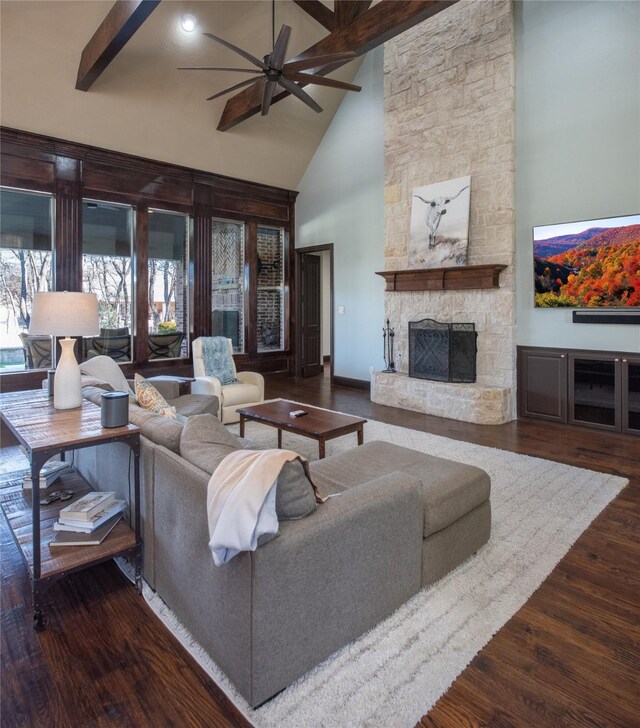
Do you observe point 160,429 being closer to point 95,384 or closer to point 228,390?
point 95,384

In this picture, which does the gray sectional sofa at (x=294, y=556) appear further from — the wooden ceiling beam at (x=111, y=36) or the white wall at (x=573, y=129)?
the wooden ceiling beam at (x=111, y=36)

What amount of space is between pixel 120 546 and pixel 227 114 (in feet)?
20.9

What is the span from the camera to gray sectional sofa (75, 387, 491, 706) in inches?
56.6

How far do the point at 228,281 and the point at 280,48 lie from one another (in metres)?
4.44

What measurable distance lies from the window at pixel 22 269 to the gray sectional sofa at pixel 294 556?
4.28 m

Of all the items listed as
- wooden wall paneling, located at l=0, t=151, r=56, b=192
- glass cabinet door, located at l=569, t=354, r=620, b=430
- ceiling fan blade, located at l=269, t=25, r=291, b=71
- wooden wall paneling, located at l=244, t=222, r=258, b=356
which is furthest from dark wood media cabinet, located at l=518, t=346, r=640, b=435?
wooden wall paneling, located at l=0, t=151, r=56, b=192

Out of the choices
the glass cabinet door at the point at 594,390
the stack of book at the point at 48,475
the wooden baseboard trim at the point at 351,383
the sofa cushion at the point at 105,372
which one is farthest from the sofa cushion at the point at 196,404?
the glass cabinet door at the point at 594,390

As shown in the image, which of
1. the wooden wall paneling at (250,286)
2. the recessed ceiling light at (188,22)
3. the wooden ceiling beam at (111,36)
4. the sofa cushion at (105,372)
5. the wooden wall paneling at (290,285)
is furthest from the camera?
the wooden wall paneling at (290,285)

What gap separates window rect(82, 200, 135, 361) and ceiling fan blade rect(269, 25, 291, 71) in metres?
3.48

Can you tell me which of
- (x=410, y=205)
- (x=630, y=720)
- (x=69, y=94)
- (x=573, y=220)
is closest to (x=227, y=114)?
(x=69, y=94)

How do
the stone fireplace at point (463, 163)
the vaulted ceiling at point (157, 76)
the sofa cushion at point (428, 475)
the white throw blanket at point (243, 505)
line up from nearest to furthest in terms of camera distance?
the white throw blanket at point (243, 505) < the sofa cushion at point (428, 475) < the vaulted ceiling at point (157, 76) < the stone fireplace at point (463, 163)

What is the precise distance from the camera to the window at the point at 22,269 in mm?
5566

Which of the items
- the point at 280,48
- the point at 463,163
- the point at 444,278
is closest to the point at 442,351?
the point at 444,278

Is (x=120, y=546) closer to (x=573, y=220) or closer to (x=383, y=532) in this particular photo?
(x=383, y=532)
